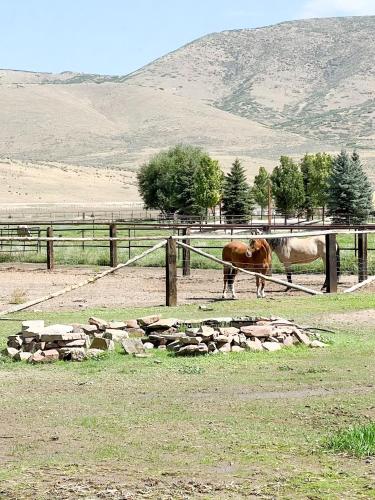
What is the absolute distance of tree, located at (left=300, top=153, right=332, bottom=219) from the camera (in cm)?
8762

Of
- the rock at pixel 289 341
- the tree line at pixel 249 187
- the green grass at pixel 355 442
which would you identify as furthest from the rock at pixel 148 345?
the tree line at pixel 249 187

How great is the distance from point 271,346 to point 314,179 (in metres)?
77.1

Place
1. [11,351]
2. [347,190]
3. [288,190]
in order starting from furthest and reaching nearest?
[288,190], [347,190], [11,351]

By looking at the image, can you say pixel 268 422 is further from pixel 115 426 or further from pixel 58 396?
pixel 58 396

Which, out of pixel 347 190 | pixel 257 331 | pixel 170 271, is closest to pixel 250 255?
pixel 170 271

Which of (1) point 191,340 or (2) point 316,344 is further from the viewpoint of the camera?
(2) point 316,344

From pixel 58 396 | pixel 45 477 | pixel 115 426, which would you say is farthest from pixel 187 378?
pixel 45 477

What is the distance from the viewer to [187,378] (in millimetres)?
10719

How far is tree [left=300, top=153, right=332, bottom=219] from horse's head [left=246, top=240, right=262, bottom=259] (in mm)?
65849

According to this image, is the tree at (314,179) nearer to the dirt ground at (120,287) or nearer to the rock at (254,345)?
the dirt ground at (120,287)

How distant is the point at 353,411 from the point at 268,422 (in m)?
0.88

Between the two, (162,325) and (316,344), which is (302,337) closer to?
(316,344)

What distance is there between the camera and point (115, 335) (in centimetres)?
1295

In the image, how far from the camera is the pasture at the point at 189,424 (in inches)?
261
